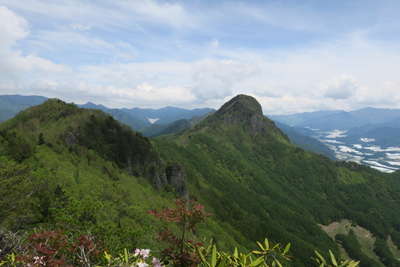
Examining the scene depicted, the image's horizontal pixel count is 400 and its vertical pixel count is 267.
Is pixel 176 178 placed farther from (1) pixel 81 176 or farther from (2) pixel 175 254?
(2) pixel 175 254

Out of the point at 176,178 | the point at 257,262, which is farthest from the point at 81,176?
the point at 176,178

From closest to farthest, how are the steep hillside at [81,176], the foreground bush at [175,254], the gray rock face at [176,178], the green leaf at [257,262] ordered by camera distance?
the green leaf at [257,262] → the foreground bush at [175,254] → the steep hillside at [81,176] → the gray rock face at [176,178]

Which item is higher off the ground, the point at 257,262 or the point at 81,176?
the point at 257,262

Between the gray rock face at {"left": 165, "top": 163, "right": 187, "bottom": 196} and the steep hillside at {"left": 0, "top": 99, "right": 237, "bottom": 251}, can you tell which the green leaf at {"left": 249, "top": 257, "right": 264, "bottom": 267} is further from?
the gray rock face at {"left": 165, "top": 163, "right": 187, "bottom": 196}

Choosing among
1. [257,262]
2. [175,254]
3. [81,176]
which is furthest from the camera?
[81,176]

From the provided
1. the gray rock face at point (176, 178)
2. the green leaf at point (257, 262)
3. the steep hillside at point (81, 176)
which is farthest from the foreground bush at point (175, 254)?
the gray rock face at point (176, 178)

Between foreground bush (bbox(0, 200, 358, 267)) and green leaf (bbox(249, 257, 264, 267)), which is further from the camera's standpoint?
foreground bush (bbox(0, 200, 358, 267))

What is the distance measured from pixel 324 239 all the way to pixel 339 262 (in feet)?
765

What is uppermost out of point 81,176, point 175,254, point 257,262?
point 257,262

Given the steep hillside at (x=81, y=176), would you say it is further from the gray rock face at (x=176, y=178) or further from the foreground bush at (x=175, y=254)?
the foreground bush at (x=175, y=254)

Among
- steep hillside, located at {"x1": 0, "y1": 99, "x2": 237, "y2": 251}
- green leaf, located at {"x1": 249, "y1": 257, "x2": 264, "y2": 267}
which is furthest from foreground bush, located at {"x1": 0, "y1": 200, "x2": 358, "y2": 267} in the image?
steep hillside, located at {"x1": 0, "y1": 99, "x2": 237, "y2": 251}

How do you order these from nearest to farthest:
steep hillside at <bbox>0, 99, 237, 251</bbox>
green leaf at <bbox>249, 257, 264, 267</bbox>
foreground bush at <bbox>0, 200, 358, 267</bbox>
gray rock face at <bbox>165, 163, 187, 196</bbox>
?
green leaf at <bbox>249, 257, 264, 267</bbox> < foreground bush at <bbox>0, 200, 358, 267</bbox> < steep hillside at <bbox>0, 99, 237, 251</bbox> < gray rock face at <bbox>165, 163, 187, 196</bbox>

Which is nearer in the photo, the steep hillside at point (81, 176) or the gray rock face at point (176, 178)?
the steep hillside at point (81, 176)

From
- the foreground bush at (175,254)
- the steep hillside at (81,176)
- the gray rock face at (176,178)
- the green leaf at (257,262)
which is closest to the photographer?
the green leaf at (257,262)
